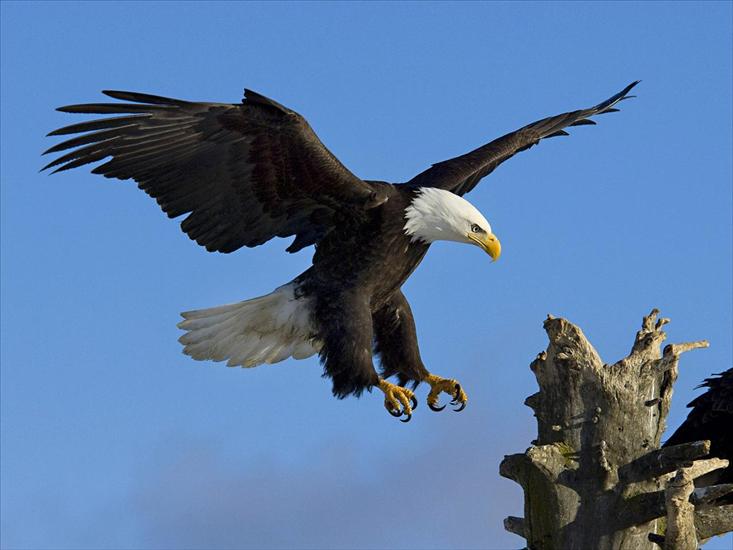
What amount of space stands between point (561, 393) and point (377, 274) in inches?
78.0

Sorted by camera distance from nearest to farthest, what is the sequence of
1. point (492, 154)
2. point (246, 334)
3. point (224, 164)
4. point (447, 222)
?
point (224, 164)
point (447, 222)
point (246, 334)
point (492, 154)

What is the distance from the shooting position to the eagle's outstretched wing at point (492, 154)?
28.2 ft

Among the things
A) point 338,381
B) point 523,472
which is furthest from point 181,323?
point 523,472

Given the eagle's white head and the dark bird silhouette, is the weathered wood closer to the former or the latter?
the dark bird silhouette

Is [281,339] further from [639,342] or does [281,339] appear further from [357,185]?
[639,342]

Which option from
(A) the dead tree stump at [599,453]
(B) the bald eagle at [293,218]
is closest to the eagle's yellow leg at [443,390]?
(B) the bald eagle at [293,218]

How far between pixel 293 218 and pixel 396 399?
1.48m

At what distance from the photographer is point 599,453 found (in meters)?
5.88

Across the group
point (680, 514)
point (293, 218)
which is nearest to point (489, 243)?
point (293, 218)

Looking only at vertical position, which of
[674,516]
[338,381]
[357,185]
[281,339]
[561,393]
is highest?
[357,185]

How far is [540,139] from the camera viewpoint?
9.66 metres

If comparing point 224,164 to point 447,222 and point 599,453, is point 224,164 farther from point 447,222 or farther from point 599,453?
point 599,453

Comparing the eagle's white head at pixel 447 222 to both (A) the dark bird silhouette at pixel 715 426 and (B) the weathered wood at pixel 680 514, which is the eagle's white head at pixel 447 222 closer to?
(A) the dark bird silhouette at pixel 715 426

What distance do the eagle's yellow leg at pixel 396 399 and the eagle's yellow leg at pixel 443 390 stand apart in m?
0.43
